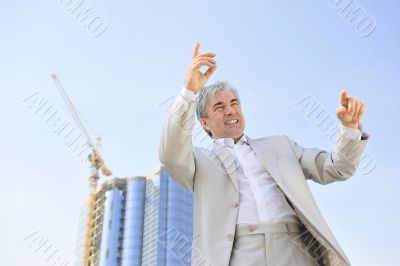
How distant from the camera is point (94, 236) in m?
75.2

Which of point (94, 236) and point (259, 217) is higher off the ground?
point (94, 236)

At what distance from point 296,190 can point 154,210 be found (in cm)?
6715

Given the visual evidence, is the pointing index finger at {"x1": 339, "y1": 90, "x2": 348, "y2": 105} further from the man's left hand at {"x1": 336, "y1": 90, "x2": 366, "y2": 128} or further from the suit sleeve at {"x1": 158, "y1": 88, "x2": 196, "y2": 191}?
the suit sleeve at {"x1": 158, "y1": 88, "x2": 196, "y2": 191}

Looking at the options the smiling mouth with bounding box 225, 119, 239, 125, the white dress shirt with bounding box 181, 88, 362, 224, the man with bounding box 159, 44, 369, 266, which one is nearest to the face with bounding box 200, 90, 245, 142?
the smiling mouth with bounding box 225, 119, 239, 125

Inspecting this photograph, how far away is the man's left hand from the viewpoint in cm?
277

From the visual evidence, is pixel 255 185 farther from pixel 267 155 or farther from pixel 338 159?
pixel 338 159

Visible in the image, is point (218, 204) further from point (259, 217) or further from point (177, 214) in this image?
point (177, 214)

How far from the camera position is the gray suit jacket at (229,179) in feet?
8.96

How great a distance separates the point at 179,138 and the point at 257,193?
0.70 meters

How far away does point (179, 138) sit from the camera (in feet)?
9.64

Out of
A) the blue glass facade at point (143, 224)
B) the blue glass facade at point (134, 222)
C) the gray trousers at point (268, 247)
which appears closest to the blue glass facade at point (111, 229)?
the blue glass facade at point (143, 224)

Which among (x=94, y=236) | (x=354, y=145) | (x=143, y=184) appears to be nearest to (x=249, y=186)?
(x=354, y=145)

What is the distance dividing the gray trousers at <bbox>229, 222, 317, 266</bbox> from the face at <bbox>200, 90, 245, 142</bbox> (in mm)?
899

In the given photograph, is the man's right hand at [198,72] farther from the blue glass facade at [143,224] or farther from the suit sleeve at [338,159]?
the blue glass facade at [143,224]
